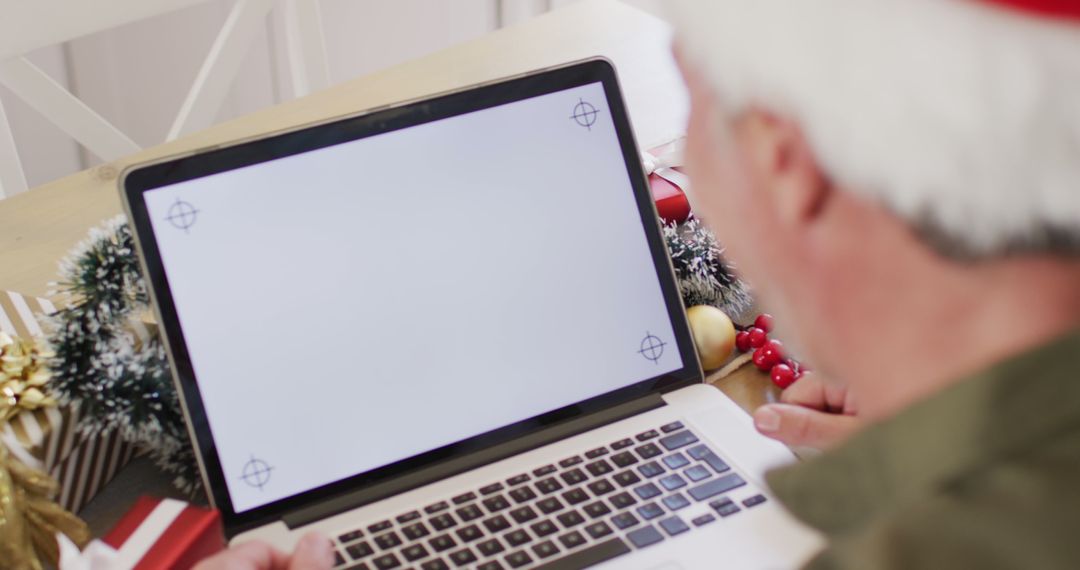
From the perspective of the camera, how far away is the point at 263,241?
799mm

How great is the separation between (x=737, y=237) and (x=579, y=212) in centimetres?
34

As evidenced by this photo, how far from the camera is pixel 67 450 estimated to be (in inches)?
32.4

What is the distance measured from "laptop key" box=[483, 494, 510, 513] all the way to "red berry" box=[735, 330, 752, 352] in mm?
285

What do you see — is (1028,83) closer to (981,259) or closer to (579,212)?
(981,259)

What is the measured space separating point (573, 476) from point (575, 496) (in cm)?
2

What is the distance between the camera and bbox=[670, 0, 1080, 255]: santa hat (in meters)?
0.41

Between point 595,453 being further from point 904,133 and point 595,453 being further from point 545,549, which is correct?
point 904,133

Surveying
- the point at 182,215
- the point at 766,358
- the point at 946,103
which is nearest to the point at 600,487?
the point at 766,358

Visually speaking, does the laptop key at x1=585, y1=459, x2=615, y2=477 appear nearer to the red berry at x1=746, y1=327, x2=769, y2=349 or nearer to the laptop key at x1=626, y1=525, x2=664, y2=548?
the laptop key at x1=626, y1=525, x2=664, y2=548

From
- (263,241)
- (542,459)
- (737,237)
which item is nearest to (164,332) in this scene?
(263,241)

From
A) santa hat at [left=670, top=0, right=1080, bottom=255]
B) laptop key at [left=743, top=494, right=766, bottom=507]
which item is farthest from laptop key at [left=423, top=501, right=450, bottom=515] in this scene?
santa hat at [left=670, top=0, right=1080, bottom=255]

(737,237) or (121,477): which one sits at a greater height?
(737,237)

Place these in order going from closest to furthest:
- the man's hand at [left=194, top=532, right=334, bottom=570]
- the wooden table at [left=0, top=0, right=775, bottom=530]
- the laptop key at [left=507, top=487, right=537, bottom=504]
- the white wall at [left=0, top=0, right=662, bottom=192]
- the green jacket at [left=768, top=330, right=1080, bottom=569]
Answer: the green jacket at [left=768, top=330, right=1080, bottom=569]
the man's hand at [left=194, top=532, right=334, bottom=570]
the laptop key at [left=507, top=487, right=537, bottom=504]
the wooden table at [left=0, top=0, right=775, bottom=530]
the white wall at [left=0, top=0, right=662, bottom=192]

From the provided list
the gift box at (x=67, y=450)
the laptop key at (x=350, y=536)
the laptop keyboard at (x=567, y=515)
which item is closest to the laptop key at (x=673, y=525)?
the laptop keyboard at (x=567, y=515)
